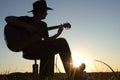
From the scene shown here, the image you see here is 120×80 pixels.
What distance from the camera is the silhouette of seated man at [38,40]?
15.0ft

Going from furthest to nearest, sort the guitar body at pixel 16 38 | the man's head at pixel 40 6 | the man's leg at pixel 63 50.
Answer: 1. the man's head at pixel 40 6
2. the guitar body at pixel 16 38
3. the man's leg at pixel 63 50

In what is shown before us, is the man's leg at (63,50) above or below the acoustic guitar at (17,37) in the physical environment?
below

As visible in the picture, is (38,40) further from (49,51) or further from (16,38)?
(16,38)

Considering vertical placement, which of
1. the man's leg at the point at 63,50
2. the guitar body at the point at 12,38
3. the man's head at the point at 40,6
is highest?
the man's head at the point at 40,6

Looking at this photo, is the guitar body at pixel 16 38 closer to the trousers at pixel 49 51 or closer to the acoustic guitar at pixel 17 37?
the acoustic guitar at pixel 17 37

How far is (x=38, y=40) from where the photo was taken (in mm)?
4816

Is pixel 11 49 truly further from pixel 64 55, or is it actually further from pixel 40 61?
pixel 64 55

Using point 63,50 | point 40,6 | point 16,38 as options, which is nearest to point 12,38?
point 16,38

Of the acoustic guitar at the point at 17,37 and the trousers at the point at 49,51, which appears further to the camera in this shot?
the acoustic guitar at the point at 17,37

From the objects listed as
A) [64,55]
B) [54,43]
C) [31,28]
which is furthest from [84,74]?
[31,28]

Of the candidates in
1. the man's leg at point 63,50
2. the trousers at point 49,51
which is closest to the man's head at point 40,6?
the trousers at point 49,51

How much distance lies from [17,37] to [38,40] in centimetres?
51

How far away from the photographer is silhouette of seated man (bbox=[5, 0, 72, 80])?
4562mm

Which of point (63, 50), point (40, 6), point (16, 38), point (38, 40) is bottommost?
point (63, 50)
